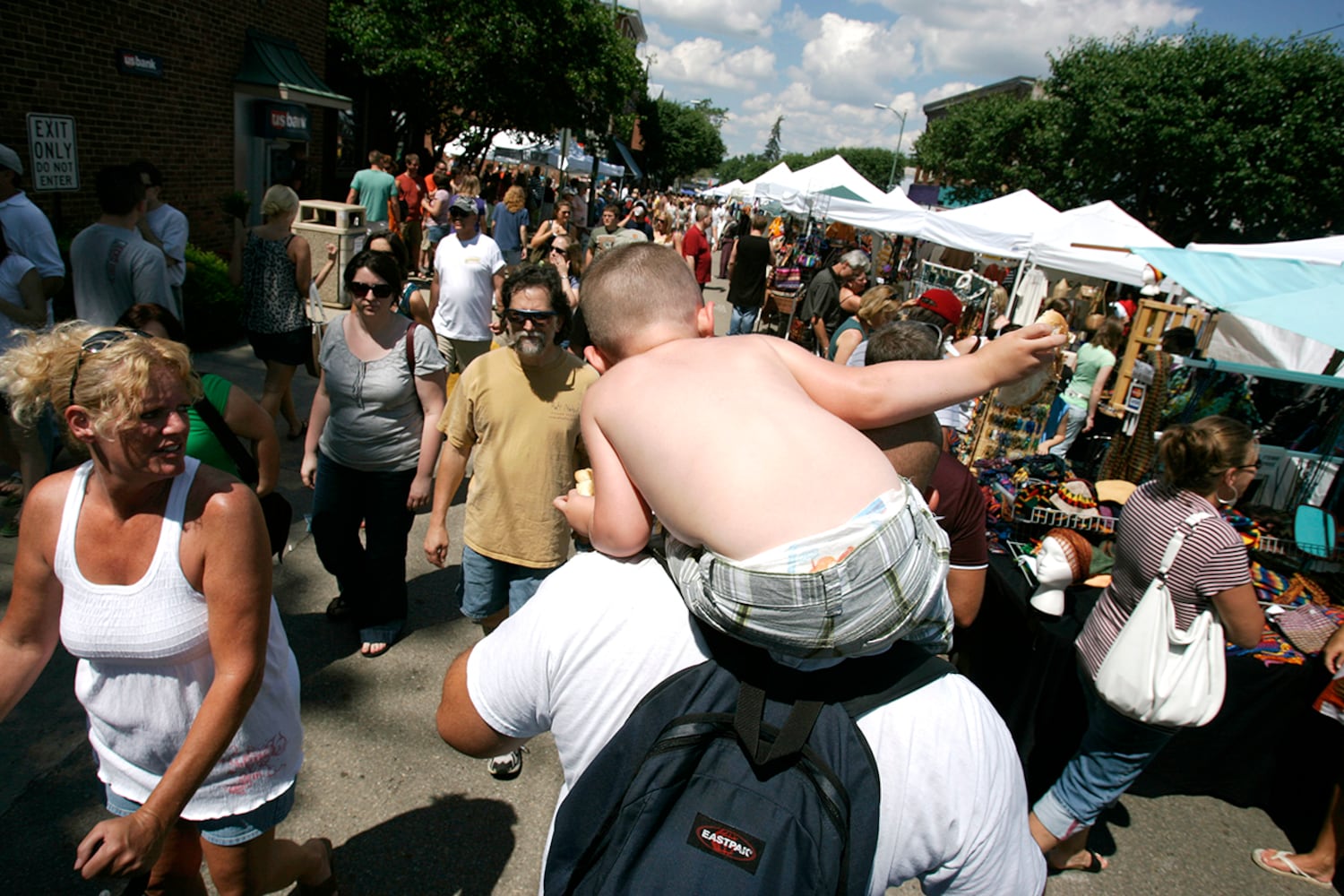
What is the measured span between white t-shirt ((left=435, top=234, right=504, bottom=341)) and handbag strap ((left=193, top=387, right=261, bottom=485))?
11.0ft

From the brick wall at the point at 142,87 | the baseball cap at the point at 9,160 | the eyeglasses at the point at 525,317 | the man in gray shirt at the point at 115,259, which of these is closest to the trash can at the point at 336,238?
the brick wall at the point at 142,87

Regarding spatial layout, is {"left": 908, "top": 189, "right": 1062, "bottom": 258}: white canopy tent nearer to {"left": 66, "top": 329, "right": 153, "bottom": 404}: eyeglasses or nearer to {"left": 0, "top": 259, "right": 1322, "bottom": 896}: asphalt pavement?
{"left": 0, "top": 259, "right": 1322, "bottom": 896}: asphalt pavement

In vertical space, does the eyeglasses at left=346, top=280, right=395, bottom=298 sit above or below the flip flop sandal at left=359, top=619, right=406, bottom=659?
above

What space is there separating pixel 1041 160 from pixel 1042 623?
35127 mm

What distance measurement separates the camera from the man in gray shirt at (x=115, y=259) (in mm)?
4488

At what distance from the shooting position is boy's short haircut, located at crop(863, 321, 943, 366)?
2514 mm

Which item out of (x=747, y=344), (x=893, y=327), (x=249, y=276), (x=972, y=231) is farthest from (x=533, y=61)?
(x=747, y=344)

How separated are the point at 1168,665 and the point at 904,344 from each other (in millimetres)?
1407

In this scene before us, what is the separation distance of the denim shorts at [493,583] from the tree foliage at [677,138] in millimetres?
50092

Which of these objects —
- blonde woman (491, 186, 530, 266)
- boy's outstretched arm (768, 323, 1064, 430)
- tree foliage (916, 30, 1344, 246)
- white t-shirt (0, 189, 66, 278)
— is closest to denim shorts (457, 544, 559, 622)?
boy's outstretched arm (768, 323, 1064, 430)

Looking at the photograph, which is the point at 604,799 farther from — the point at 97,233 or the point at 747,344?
the point at 97,233

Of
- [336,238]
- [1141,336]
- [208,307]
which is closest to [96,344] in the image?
[208,307]

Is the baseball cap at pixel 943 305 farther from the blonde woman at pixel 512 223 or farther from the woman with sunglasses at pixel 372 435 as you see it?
the blonde woman at pixel 512 223

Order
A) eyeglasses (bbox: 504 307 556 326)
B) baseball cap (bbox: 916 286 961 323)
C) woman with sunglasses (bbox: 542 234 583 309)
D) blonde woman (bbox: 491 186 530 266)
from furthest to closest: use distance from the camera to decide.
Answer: blonde woman (bbox: 491 186 530 266), woman with sunglasses (bbox: 542 234 583 309), baseball cap (bbox: 916 286 961 323), eyeglasses (bbox: 504 307 556 326)
